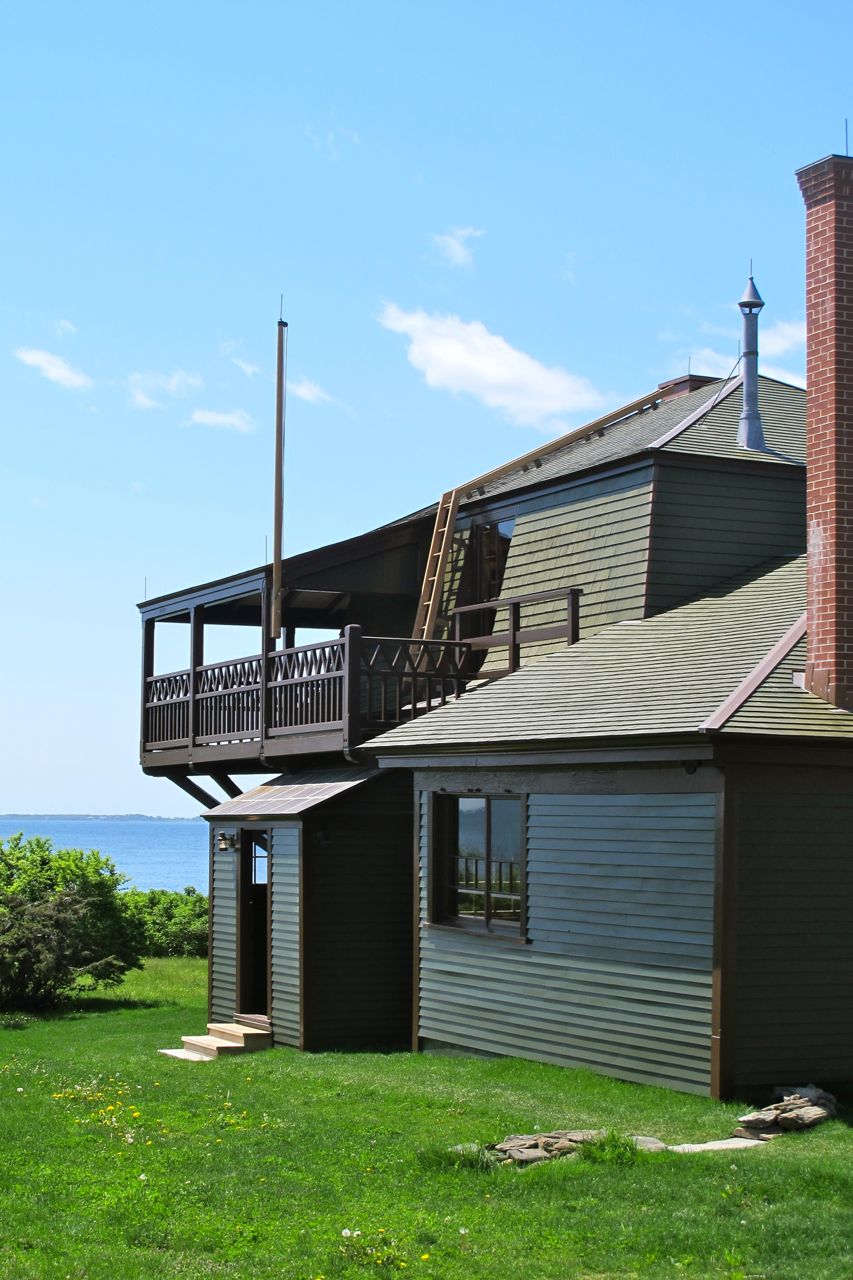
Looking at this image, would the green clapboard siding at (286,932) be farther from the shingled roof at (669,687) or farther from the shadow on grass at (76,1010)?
the shadow on grass at (76,1010)

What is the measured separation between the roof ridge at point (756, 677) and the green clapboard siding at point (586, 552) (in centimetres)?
369

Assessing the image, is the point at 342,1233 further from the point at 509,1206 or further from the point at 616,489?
the point at 616,489

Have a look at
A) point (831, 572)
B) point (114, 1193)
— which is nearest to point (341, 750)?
point (831, 572)

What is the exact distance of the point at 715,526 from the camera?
19484 millimetres

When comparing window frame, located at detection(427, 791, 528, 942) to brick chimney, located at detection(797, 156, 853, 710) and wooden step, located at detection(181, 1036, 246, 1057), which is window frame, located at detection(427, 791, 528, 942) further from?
brick chimney, located at detection(797, 156, 853, 710)

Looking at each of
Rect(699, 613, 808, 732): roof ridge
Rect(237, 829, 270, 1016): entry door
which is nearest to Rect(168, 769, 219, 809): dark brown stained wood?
Rect(237, 829, 270, 1016): entry door

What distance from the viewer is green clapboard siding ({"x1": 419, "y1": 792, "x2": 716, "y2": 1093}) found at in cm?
1385

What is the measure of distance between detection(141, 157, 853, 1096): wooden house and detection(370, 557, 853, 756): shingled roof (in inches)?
2.2

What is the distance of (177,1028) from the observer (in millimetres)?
22375

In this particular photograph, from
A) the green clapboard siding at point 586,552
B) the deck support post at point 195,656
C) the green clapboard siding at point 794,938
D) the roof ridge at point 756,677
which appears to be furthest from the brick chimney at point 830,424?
the deck support post at point 195,656

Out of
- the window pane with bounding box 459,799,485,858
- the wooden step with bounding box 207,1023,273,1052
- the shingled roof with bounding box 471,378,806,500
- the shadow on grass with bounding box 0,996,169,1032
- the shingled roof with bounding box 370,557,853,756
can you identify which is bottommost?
the shadow on grass with bounding box 0,996,169,1032

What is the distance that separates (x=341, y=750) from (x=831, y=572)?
7.46m

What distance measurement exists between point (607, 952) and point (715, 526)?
6.52m

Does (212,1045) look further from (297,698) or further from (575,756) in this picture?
(575,756)
